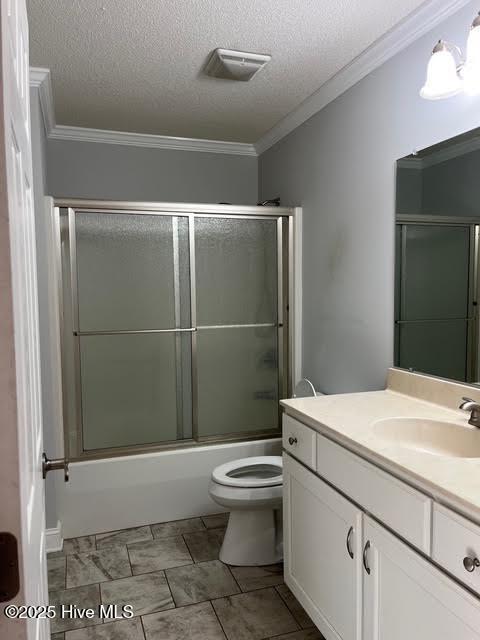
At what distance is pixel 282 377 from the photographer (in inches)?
120

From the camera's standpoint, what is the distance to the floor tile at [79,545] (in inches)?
97.7

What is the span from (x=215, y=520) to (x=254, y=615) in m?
Result: 0.87

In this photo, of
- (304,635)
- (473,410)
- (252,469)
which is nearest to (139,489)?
(252,469)

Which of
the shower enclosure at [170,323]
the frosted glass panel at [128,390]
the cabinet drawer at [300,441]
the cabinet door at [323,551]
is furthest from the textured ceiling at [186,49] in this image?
the cabinet door at [323,551]

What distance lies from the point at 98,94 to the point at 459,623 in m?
2.70

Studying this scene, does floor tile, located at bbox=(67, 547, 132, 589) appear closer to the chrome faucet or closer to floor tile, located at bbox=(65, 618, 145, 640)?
floor tile, located at bbox=(65, 618, 145, 640)

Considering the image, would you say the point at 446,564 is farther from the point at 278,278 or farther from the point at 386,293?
the point at 278,278

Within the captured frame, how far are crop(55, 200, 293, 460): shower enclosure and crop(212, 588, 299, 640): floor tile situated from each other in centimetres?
100

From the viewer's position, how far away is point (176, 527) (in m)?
2.71

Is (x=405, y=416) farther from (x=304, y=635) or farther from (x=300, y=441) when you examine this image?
(x=304, y=635)

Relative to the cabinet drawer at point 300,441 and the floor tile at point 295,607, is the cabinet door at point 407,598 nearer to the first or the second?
the cabinet drawer at point 300,441

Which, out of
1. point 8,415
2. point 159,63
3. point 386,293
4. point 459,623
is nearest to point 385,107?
point 386,293

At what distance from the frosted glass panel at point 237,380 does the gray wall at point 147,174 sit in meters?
1.12

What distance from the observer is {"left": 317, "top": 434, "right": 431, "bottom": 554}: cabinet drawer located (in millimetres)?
1178
